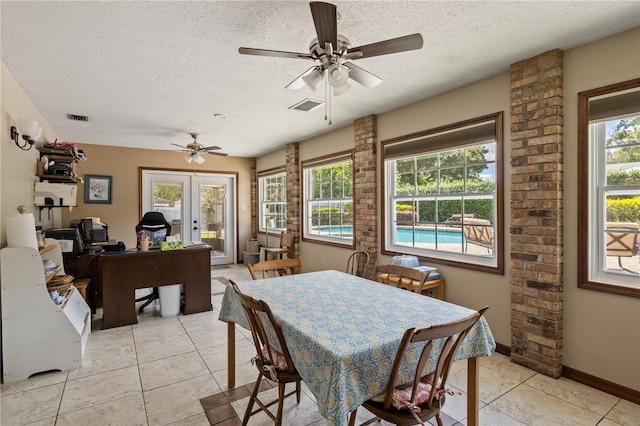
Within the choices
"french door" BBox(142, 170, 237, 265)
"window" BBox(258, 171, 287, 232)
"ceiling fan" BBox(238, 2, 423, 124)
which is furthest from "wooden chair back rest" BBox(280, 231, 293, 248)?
"ceiling fan" BBox(238, 2, 423, 124)

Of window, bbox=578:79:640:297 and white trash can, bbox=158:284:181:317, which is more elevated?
window, bbox=578:79:640:297

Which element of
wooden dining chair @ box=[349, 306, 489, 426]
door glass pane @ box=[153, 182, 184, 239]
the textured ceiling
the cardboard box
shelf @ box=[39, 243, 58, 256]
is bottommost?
wooden dining chair @ box=[349, 306, 489, 426]

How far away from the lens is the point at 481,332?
1676 mm

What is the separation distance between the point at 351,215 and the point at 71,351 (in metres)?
3.62

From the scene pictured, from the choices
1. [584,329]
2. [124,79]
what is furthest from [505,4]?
[124,79]

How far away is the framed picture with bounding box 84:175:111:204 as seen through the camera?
6.02 m

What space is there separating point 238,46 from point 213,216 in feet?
18.0

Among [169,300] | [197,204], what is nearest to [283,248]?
[197,204]

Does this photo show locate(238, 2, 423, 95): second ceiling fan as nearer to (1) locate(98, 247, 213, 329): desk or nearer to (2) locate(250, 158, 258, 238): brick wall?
(1) locate(98, 247, 213, 329): desk

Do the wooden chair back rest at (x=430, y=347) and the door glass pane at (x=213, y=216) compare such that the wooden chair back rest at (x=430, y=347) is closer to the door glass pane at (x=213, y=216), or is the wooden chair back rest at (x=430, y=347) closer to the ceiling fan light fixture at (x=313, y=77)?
the ceiling fan light fixture at (x=313, y=77)

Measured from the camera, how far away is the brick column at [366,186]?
4297mm

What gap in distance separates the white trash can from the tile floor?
872 mm

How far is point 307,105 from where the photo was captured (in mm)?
3869

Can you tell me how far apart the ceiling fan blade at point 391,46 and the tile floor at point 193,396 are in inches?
89.3
